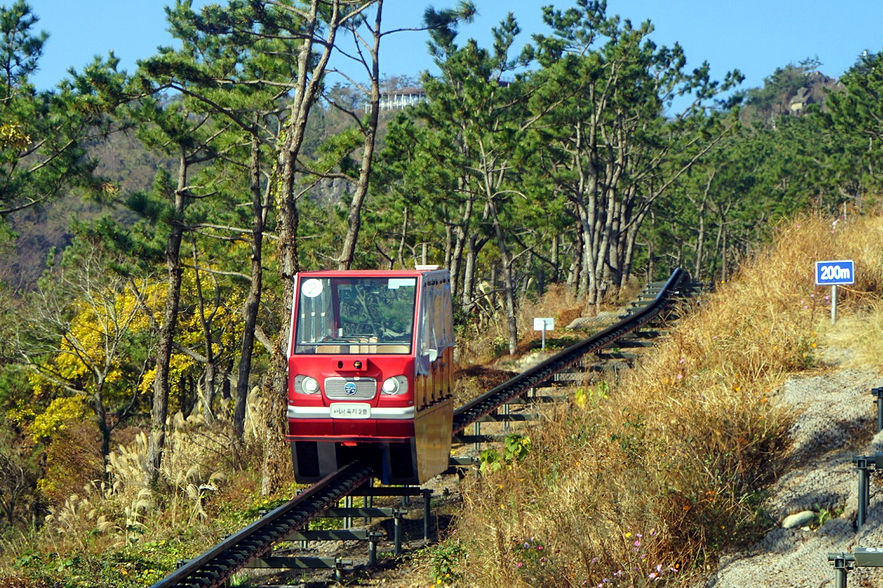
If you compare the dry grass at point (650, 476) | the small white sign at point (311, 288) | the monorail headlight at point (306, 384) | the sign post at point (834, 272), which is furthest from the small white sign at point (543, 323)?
the monorail headlight at point (306, 384)

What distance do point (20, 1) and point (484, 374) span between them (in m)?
15.2

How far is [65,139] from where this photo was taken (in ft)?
83.6

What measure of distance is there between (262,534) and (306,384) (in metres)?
2.15

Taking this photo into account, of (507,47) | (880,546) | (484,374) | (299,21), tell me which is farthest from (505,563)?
(507,47)

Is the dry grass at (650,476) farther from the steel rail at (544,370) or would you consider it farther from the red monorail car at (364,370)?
the steel rail at (544,370)

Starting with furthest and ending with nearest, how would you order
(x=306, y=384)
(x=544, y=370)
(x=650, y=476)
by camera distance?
1. (x=544, y=370)
2. (x=306, y=384)
3. (x=650, y=476)

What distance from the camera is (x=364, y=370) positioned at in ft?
37.8

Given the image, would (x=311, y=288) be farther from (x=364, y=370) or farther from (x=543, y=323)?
(x=543, y=323)

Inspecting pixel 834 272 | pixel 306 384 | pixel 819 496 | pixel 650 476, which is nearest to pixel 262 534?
pixel 306 384

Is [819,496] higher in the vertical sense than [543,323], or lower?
lower

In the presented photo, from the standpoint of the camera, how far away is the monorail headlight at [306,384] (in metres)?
11.7

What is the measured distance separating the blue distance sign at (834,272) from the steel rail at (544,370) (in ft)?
18.5

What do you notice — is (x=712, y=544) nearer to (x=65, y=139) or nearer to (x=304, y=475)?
(x=304, y=475)

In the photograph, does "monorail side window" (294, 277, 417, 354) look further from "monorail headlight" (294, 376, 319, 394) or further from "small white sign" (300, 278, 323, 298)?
"monorail headlight" (294, 376, 319, 394)
